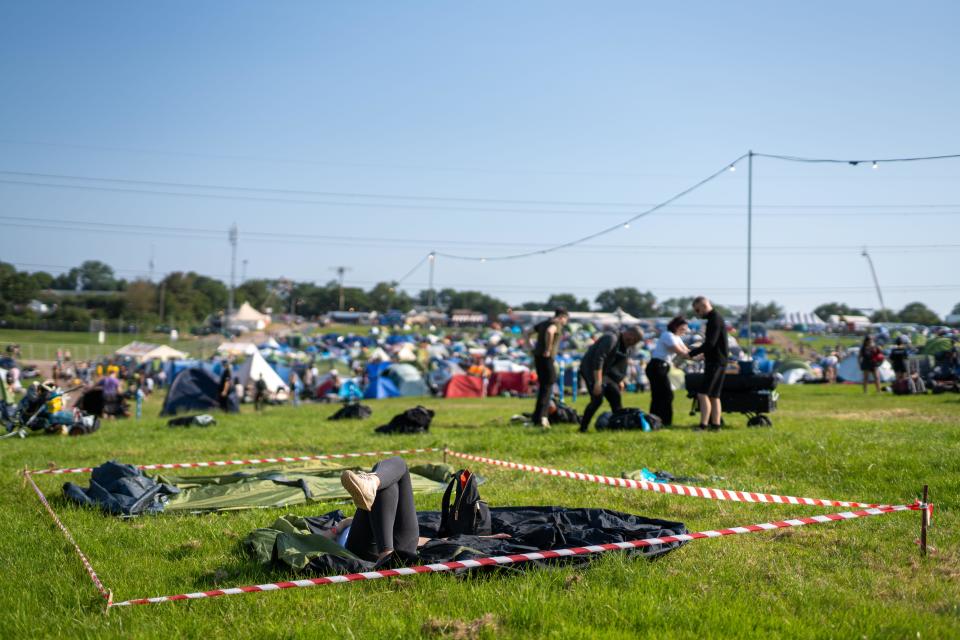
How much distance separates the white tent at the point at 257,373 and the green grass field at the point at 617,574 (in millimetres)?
25197

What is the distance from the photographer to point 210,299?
9319cm

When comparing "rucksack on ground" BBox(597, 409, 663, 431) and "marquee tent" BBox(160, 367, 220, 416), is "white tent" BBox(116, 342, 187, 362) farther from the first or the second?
"rucksack on ground" BBox(597, 409, 663, 431)

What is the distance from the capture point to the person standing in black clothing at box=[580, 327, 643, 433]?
1238cm

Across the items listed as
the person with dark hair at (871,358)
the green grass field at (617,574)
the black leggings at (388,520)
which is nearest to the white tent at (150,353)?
the person with dark hair at (871,358)

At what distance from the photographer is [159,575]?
5.27 meters

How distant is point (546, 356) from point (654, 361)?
1697 millimetres

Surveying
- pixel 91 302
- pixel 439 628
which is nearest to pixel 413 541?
pixel 439 628

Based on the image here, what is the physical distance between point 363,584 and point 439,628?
920 millimetres

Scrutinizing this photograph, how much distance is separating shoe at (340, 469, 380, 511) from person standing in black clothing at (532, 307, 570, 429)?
335 inches

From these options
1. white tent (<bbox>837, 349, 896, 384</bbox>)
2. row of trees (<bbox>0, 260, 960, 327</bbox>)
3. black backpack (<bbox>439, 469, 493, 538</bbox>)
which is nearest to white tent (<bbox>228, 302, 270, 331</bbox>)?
row of trees (<bbox>0, 260, 960, 327</bbox>)

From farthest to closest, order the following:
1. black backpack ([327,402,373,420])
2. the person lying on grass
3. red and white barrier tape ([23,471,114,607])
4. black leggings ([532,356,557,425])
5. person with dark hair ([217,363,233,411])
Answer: person with dark hair ([217,363,233,411]) → black backpack ([327,402,373,420]) → black leggings ([532,356,557,425]) → the person lying on grass → red and white barrier tape ([23,471,114,607])

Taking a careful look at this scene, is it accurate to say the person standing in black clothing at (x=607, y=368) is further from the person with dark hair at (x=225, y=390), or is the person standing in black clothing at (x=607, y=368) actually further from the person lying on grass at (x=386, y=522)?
the person with dark hair at (x=225, y=390)

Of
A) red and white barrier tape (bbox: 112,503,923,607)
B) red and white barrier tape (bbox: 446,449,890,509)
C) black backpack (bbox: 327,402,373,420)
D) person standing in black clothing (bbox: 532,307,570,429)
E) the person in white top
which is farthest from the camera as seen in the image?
black backpack (bbox: 327,402,373,420)

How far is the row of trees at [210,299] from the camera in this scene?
75.4 metres
